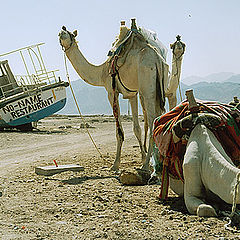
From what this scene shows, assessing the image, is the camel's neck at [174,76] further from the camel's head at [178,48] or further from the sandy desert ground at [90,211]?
the sandy desert ground at [90,211]

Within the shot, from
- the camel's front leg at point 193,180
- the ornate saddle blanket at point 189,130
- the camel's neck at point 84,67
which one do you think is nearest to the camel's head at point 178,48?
the camel's neck at point 84,67

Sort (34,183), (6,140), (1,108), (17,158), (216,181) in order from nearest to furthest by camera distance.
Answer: (216,181) < (34,183) < (17,158) < (6,140) < (1,108)

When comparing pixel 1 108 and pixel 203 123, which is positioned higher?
pixel 203 123

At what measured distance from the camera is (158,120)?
5.03 m

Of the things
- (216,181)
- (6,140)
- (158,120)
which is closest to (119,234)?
(216,181)

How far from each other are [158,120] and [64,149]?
7990mm

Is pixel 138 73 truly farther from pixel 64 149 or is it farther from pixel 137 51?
pixel 64 149

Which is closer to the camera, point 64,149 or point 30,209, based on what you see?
point 30,209

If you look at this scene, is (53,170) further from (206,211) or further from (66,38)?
(206,211)

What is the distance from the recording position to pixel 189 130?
424cm

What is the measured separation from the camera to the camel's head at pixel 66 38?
881 centimetres

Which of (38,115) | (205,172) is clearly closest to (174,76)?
(205,172)

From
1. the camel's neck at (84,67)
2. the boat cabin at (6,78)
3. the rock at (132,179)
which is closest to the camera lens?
the rock at (132,179)

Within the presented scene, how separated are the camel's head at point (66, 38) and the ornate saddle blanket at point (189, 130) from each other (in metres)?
4.70
